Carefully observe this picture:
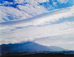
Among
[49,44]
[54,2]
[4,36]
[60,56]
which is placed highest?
[54,2]

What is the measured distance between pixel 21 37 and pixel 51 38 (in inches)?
24.3

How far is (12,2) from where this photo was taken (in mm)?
3670

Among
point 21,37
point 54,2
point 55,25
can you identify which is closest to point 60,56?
point 55,25

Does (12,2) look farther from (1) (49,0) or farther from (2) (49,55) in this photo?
(2) (49,55)

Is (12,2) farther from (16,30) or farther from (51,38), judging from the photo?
(51,38)

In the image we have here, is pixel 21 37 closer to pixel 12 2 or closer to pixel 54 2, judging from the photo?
pixel 12 2

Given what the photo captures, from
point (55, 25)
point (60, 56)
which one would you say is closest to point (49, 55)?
point (60, 56)

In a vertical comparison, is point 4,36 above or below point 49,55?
above

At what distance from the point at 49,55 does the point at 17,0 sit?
1319mm

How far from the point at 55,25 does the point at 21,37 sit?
0.75 m

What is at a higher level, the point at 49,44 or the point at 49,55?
the point at 49,44

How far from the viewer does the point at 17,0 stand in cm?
370

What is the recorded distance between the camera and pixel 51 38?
3617 mm

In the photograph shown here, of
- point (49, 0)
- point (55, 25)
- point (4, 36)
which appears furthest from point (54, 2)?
point (4, 36)
